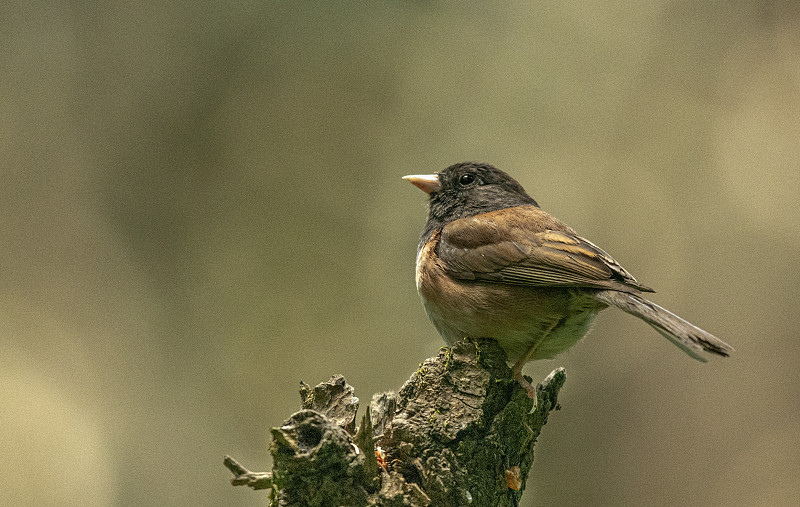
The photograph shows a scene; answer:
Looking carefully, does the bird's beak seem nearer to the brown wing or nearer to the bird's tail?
the brown wing

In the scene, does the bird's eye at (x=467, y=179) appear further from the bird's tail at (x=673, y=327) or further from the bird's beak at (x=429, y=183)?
the bird's tail at (x=673, y=327)

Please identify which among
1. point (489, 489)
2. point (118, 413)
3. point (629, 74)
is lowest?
point (489, 489)

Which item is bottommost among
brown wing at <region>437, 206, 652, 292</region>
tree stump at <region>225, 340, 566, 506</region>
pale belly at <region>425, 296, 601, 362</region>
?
tree stump at <region>225, 340, 566, 506</region>

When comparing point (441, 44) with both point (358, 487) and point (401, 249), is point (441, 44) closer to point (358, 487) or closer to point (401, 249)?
point (401, 249)

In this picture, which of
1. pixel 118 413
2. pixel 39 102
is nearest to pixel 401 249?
pixel 118 413

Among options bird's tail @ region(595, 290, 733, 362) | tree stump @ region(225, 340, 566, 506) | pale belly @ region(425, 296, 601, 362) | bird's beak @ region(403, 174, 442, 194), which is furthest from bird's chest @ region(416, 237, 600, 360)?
bird's beak @ region(403, 174, 442, 194)

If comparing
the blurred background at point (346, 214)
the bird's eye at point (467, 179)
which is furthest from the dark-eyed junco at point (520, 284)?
the blurred background at point (346, 214)
